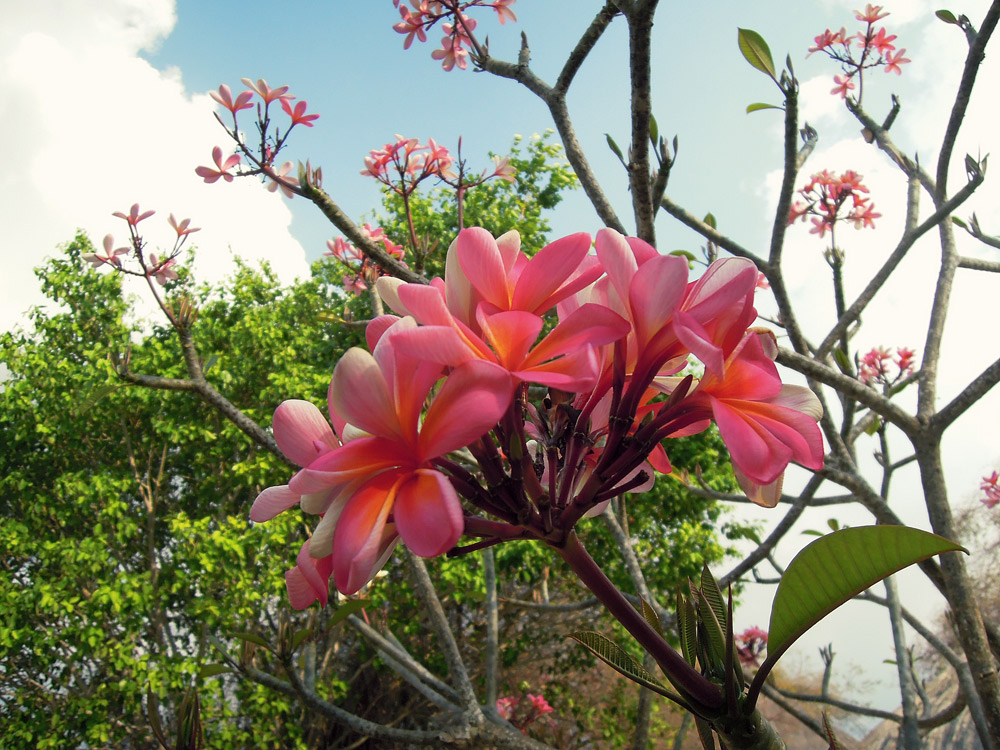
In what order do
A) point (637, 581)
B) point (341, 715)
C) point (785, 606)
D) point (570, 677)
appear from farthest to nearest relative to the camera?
point (570, 677), point (341, 715), point (637, 581), point (785, 606)

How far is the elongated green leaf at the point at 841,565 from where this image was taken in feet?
1.18

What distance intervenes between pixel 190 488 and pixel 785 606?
333 inches

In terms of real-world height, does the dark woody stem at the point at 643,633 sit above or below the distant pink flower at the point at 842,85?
below

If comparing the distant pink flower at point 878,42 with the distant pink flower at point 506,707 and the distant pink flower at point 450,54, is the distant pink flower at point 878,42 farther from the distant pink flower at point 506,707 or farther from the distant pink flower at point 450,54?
the distant pink flower at point 506,707

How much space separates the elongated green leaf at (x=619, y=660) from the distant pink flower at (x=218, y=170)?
1911mm

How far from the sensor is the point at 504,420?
37cm

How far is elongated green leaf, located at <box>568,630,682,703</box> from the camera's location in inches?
14.7

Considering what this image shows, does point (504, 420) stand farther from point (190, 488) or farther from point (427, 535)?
point (190, 488)

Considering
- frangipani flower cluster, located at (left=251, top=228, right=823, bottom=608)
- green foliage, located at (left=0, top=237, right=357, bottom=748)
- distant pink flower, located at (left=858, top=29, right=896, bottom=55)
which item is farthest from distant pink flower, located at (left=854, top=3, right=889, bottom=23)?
green foliage, located at (left=0, top=237, right=357, bottom=748)

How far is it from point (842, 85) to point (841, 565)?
3.10 m

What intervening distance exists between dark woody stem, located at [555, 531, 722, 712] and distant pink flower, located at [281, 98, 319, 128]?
186 centimetres

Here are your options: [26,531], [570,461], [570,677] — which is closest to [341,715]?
[570,461]

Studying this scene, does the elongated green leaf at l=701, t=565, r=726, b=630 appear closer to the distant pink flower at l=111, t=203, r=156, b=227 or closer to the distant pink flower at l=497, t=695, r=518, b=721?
the distant pink flower at l=111, t=203, r=156, b=227

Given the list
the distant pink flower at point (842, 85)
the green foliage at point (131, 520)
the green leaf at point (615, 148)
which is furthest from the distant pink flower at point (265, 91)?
the green foliage at point (131, 520)
